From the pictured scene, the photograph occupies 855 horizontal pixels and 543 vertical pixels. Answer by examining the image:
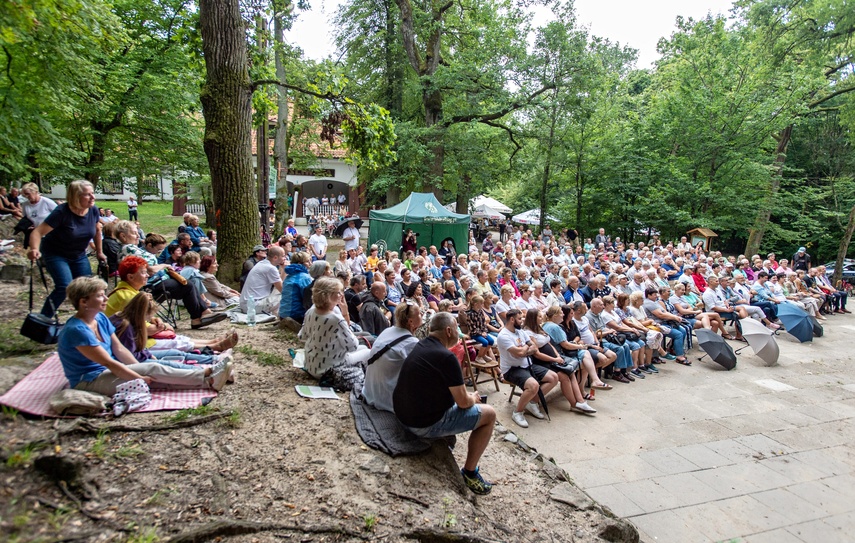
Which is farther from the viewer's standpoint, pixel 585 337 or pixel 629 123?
pixel 629 123

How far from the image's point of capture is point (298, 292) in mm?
6309

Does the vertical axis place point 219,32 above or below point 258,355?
above

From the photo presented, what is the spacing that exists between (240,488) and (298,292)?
11.8ft

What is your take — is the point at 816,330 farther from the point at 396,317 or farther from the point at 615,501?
the point at 396,317

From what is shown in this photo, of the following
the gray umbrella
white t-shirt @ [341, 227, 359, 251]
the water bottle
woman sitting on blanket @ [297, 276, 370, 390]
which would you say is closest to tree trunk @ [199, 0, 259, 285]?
the water bottle

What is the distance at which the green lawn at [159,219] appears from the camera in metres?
18.1

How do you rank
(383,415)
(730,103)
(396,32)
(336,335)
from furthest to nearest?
1. (396,32)
2. (730,103)
3. (336,335)
4. (383,415)

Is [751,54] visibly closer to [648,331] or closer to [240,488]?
[648,331]

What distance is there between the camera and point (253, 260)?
24.3 feet

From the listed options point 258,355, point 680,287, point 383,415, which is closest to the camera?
point 383,415

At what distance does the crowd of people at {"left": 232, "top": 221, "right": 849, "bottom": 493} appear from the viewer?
3617 millimetres

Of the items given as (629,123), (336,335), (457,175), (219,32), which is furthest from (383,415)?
(629,123)

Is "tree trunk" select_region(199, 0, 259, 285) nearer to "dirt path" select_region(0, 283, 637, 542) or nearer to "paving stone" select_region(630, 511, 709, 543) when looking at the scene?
"dirt path" select_region(0, 283, 637, 542)

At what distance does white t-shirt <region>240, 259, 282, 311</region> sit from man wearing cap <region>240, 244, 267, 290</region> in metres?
0.48
